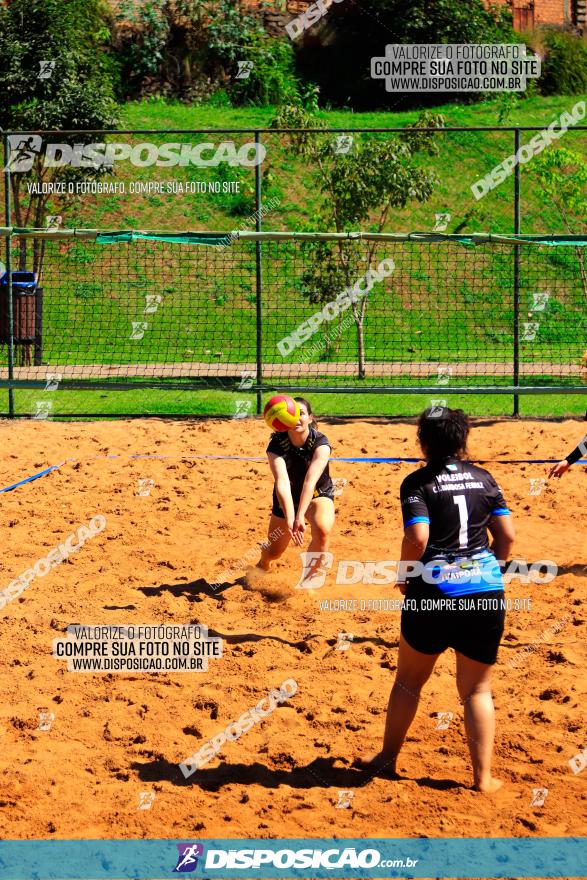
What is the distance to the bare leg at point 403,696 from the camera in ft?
16.0

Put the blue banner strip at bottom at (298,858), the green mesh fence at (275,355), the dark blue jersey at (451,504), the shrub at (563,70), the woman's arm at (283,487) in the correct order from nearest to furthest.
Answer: the blue banner strip at bottom at (298,858) → the dark blue jersey at (451,504) → the woman's arm at (283,487) → the green mesh fence at (275,355) → the shrub at (563,70)

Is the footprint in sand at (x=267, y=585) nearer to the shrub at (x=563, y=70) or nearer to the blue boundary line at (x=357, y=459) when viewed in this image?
the blue boundary line at (x=357, y=459)

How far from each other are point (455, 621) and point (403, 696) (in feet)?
1.59

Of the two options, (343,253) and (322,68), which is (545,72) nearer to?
(322,68)

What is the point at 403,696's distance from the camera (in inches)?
194

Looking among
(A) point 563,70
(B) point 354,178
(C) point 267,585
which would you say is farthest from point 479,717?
(A) point 563,70

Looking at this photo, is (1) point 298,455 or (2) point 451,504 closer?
(2) point 451,504

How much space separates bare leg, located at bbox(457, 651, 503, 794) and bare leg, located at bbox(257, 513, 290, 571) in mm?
2697

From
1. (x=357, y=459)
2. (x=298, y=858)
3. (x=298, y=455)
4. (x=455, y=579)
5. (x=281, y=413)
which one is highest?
(x=281, y=413)

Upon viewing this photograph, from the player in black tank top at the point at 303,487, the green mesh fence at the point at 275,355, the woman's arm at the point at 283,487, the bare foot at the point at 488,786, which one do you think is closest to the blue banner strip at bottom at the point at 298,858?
the bare foot at the point at 488,786

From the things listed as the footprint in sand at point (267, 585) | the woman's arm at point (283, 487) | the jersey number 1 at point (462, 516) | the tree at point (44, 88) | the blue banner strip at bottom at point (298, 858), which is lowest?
the blue banner strip at bottom at point (298, 858)

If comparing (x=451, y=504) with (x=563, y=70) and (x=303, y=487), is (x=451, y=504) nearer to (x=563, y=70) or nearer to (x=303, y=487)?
(x=303, y=487)

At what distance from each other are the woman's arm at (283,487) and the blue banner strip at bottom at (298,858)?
8.74ft

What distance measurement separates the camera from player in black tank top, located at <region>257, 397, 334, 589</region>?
7.09m
